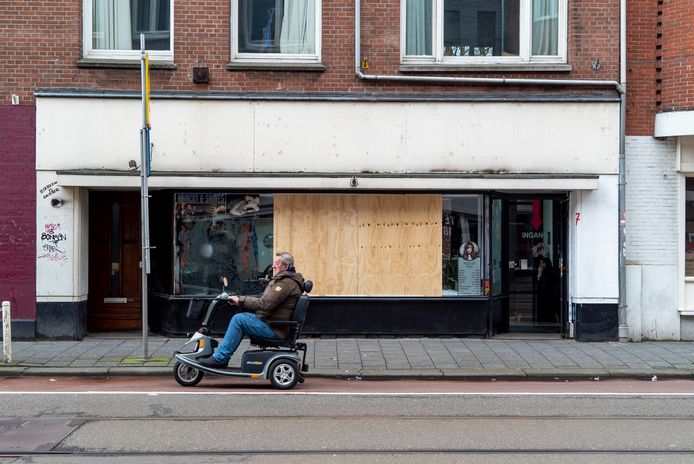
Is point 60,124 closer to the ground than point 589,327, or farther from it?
farther from it

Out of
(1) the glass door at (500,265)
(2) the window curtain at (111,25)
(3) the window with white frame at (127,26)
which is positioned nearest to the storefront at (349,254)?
(1) the glass door at (500,265)

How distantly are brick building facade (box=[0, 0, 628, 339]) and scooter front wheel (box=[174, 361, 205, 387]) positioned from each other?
3.94 m

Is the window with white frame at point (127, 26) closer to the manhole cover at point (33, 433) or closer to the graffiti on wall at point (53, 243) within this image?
the graffiti on wall at point (53, 243)

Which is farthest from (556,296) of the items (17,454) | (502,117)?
(17,454)

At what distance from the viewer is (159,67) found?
1404 centimetres

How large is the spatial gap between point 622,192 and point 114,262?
29.4 feet

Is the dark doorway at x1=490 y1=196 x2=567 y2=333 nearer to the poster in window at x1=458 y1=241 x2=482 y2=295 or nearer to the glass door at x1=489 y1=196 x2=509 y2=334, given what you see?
the glass door at x1=489 y1=196 x2=509 y2=334

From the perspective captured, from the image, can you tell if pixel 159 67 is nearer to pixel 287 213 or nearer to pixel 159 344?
pixel 287 213

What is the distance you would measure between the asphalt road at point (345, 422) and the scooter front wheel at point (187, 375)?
0.23 meters

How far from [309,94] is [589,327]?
243 inches

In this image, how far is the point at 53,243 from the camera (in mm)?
13828

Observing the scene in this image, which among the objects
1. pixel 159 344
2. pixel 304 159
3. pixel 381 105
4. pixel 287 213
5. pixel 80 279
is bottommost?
pixel 159 344

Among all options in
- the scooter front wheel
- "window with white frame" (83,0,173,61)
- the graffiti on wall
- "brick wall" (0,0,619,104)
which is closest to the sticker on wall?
the graffiti on wall

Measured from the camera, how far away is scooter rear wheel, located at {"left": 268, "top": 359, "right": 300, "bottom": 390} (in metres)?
10.1
